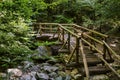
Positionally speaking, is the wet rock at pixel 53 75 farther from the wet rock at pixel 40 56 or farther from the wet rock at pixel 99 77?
the wet rock at pixel 40 56

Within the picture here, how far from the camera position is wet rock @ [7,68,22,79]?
24.8 ft

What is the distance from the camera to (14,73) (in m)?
7.76

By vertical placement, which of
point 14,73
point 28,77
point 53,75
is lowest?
point 53,75

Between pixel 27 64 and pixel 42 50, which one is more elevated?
pixel 27 64

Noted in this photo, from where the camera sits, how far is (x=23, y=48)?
9.31 m

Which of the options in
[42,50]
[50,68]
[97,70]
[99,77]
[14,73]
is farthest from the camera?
[42,50]

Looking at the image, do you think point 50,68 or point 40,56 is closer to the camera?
point 50,68

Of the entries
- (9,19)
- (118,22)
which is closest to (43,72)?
(9,19)

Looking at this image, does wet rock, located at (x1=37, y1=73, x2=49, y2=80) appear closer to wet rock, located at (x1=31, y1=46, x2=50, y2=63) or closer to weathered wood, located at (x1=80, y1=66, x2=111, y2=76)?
weathered wood, located at (x1=80, y1=66, x2=111, y2=76)

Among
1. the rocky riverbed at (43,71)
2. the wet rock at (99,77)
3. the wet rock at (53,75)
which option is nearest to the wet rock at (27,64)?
the rocky riverbed at (43,71)

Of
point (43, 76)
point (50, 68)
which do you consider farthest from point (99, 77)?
point (50, 68)

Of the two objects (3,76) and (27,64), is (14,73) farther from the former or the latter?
(27,64)

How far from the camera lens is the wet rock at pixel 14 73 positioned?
7566 mm

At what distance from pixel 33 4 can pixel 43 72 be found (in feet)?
8.80
